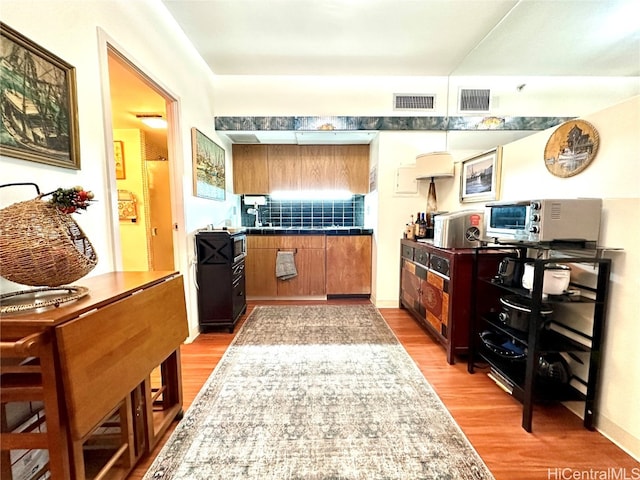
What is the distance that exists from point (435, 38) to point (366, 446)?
125 inches

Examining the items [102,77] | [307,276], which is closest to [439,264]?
[307,276]

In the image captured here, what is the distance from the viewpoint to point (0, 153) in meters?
0.92

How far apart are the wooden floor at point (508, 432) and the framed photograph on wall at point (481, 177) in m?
1.47

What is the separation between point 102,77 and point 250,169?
236 cm

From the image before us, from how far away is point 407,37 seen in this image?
2354 millimetres

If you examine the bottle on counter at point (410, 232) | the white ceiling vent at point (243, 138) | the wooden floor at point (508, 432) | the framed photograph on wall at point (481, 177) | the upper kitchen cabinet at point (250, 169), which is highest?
the white ceiling vent at point (243, 138)

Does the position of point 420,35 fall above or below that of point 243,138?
above

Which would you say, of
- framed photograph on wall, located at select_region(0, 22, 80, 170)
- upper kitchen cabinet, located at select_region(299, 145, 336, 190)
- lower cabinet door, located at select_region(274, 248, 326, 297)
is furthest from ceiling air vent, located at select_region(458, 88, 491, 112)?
framed photograph on wall, located at select_region(0, 22, 80, 170)

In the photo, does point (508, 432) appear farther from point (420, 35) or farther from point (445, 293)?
point (420, 35)

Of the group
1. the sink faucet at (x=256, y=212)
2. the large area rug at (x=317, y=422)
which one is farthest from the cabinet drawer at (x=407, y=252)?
the sink faucet at (x=256, y=212)

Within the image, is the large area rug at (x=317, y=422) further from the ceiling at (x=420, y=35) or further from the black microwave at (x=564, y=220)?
the ceiling at (x=420, y=35)

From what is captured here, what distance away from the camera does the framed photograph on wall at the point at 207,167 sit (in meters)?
2.48

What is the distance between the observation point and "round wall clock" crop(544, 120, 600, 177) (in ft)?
4.68

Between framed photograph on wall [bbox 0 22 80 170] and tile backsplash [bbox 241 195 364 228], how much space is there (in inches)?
113
